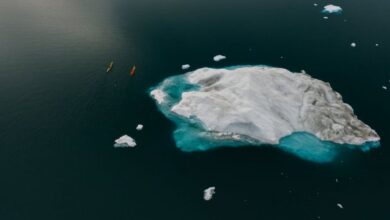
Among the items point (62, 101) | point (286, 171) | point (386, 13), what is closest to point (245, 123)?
point (286, 171)

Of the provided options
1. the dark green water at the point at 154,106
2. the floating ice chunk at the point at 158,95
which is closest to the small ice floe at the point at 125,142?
the dark green water at the point at 154,106

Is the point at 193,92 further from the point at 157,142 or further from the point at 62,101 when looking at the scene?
the point at 62,101

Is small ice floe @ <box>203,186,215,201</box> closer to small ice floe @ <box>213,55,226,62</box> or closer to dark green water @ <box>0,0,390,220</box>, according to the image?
dark green water @ <box>0,0,390,220</box>

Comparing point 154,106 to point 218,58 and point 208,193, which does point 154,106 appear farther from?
point 208,193

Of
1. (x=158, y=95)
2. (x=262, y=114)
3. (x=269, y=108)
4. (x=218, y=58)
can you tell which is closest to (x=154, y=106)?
(x=158, y=95)

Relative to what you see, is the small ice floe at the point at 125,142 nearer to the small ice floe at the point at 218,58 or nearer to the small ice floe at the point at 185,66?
the small ice floe at the point at 185,66

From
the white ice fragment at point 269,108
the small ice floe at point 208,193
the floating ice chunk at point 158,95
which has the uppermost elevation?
the floating ice chunk at point 158,95

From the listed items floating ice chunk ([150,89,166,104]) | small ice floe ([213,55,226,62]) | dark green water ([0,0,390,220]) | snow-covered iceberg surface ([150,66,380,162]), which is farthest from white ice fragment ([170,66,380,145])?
small ice floe ([213,55,226,62])
